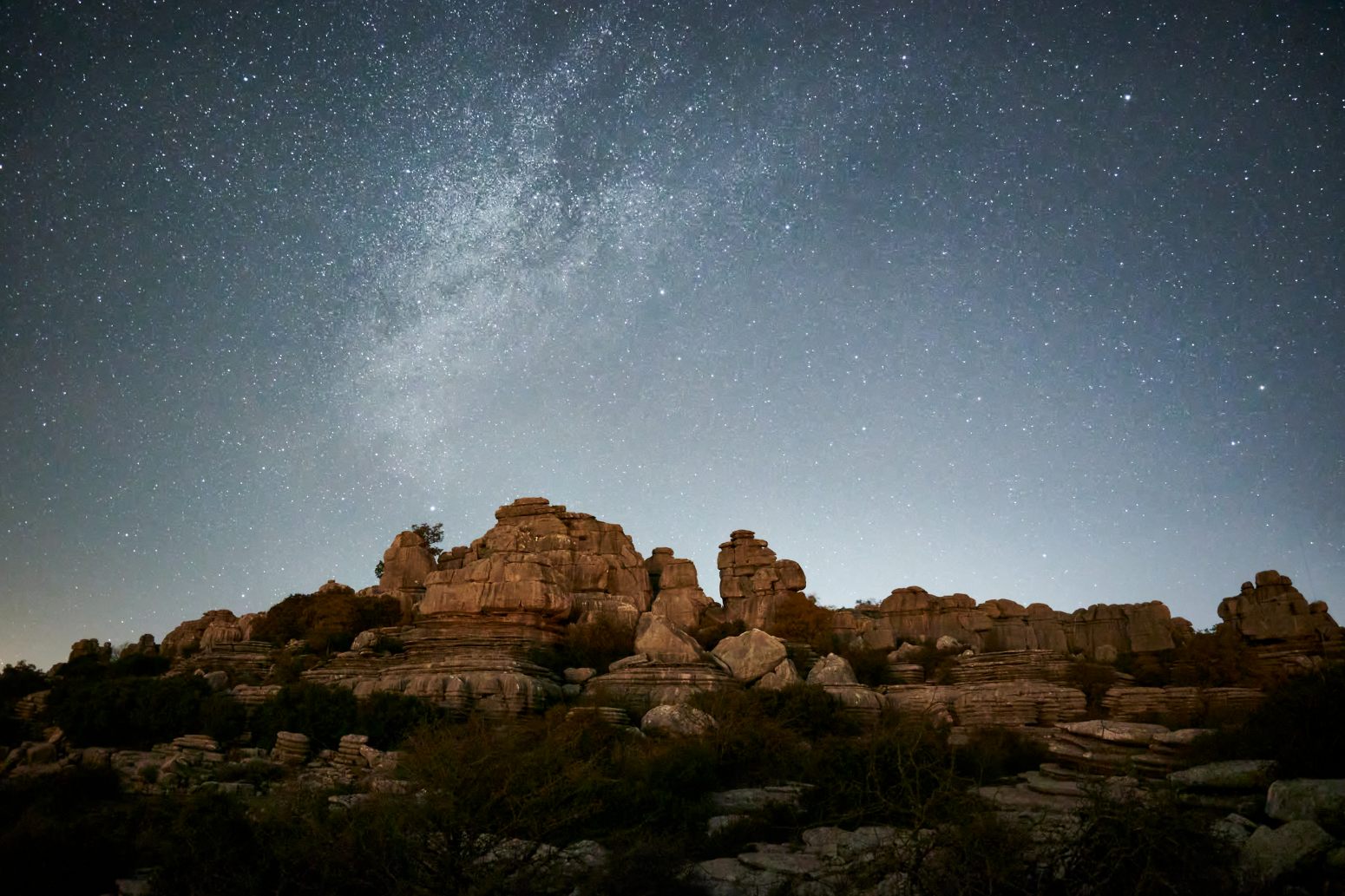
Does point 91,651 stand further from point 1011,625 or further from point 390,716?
point 1011,625

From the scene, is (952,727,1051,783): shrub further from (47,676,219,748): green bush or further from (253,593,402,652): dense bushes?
(253,593,402,652): dense bushes

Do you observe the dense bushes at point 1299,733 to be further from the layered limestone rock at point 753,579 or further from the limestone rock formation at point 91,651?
the limestone rock formation at point 91,651

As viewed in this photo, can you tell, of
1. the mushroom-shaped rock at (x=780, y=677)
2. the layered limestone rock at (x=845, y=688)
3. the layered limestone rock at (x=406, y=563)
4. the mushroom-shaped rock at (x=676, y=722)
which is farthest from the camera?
the layered limestone rock at (x=406, y=563)

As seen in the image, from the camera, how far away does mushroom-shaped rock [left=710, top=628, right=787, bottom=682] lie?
24.8m

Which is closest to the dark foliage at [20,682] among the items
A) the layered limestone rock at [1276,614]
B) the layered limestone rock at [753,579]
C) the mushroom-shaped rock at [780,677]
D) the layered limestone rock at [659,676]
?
the layered limestone rock at [659,676]

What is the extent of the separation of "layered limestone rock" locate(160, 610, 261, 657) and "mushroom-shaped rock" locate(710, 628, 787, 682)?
72.5ft

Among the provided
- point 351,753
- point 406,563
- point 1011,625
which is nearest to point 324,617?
point 406,563

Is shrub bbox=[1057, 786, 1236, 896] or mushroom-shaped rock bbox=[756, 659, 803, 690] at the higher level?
mushroom-shaped rock bbox=[756, 659, 803, 690]

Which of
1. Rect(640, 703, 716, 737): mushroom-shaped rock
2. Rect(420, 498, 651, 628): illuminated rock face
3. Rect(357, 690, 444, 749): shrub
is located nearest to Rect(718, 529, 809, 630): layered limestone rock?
Rect(420, 498, 651, 628): illuminated rock face

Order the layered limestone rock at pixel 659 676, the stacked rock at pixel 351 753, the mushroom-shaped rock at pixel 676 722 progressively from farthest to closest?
the layered limestone rock at pixel 659 676 < the mushroom-shaped rock at pixel 676 722 < the stacked rock at pixel 351 753

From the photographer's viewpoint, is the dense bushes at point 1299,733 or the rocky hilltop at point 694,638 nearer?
the dense bushes at point 1299,733

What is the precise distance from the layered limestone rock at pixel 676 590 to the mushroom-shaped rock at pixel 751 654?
12.3 meters

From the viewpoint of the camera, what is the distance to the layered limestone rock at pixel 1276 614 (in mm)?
30531

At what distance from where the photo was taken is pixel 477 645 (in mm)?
24438
